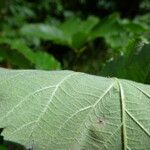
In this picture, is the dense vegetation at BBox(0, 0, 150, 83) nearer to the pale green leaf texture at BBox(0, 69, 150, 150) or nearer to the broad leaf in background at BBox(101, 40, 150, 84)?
the broad leaf in background at BBox(101, 40, 150, 84)

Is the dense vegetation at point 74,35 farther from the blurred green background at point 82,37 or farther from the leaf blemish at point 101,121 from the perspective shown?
the leaf blemish at point 101,121

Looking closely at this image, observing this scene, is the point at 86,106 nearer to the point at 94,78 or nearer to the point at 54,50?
the point at 94,78

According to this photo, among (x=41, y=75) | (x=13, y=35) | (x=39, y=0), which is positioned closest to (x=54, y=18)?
(x=39, y=0)

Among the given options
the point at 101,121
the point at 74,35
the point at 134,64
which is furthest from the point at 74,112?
the point at 74,35

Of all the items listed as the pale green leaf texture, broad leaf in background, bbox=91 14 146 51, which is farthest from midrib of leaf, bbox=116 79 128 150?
broad leaf in background, bbox=91 14 146 51

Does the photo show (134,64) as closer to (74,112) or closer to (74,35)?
(74,112)
